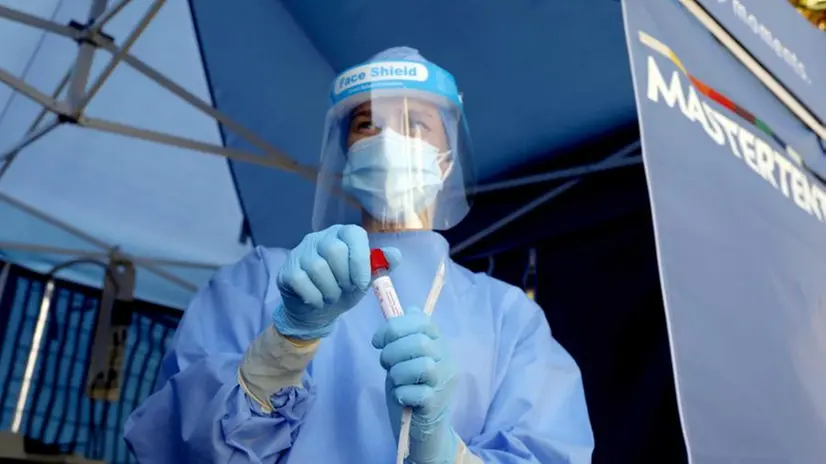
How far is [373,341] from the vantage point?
33.0 inches

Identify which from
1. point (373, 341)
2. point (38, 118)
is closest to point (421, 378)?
point (373, 341)

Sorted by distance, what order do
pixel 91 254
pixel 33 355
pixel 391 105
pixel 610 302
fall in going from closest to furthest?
pixel 391 105, pixel 610 302, pixel 91 254, pixel 33 355

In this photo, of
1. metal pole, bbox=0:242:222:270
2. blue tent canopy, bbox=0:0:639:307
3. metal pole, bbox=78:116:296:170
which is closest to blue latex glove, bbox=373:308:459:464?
blue tent canopy, bbox=0:0:639:307

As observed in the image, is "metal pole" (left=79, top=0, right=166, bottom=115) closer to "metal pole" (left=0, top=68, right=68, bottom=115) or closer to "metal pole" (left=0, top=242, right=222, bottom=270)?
"metal pole" (left=0, top=68, right=68, bottom=115)

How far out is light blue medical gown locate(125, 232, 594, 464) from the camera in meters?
0.93

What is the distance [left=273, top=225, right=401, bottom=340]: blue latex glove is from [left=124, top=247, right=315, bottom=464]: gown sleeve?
13 centimetres

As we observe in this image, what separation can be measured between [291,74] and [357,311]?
4.40 ft

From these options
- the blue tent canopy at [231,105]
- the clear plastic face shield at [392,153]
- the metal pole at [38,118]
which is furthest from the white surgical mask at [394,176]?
the metal pole at [38,118]

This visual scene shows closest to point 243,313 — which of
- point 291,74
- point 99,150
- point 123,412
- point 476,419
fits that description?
point 476,419

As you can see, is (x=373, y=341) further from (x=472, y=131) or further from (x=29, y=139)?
(x=29, y=139)

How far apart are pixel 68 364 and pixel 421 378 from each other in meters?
2.60

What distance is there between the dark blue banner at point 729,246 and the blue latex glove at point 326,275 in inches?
13.2

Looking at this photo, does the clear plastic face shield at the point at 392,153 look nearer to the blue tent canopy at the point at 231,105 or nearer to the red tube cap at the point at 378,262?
the red tube cap at the point at 378,262

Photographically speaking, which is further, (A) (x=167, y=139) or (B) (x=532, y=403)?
(A) (x=167, y=139)
